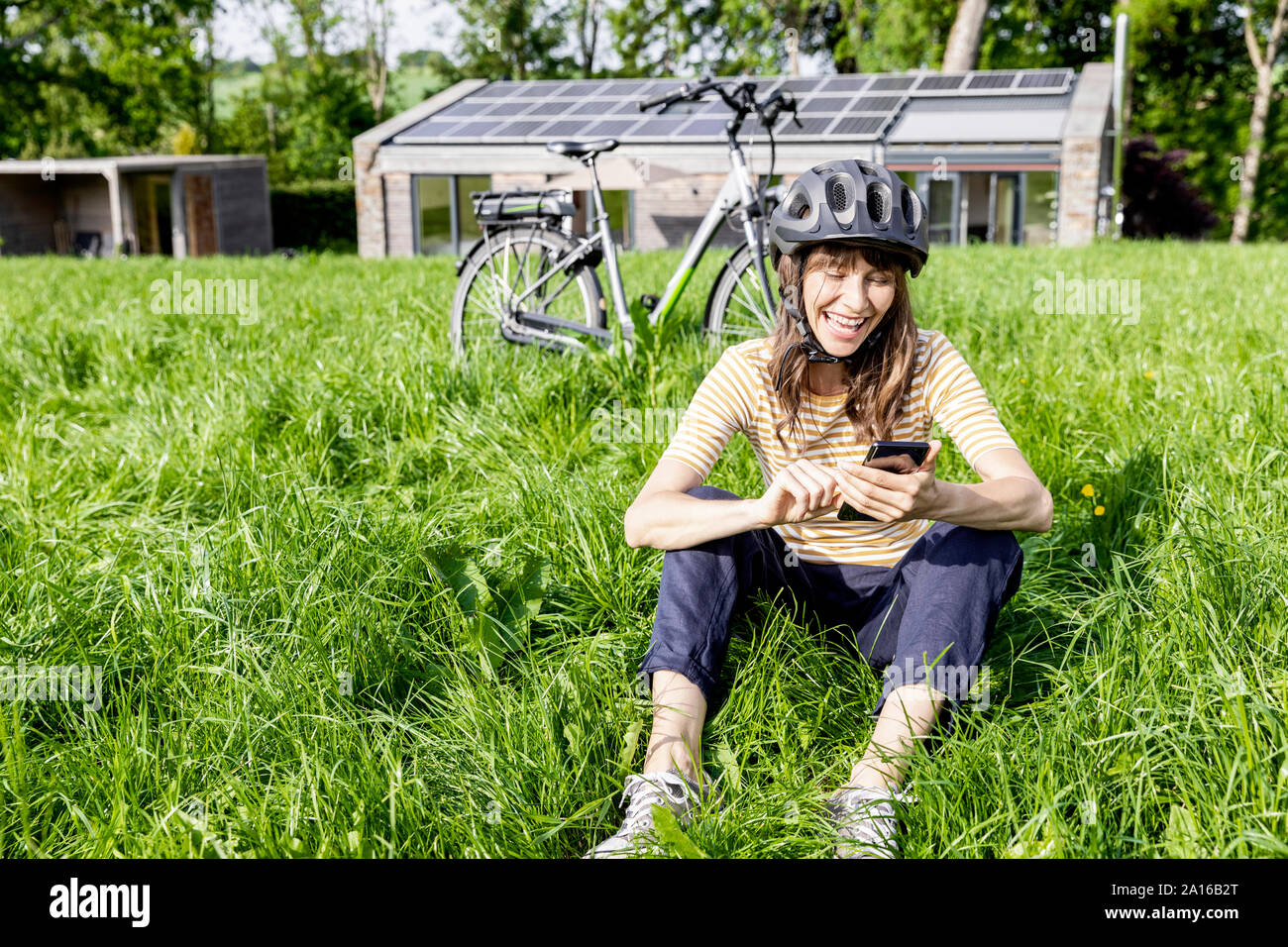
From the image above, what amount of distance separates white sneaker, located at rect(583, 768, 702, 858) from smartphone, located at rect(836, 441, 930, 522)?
2.21 feet

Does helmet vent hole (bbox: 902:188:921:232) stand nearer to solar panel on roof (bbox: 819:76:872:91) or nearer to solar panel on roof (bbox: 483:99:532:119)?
solar panel on roof (bbox: 819:76:872:91)

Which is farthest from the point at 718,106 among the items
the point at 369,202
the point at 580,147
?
the point at 580,147

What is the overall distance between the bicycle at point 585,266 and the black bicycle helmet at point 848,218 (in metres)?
1.91

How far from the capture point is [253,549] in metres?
2.76

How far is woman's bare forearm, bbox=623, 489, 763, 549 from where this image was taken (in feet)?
7.18

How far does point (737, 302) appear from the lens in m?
4.88

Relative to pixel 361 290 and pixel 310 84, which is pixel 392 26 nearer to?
pixel 310 84

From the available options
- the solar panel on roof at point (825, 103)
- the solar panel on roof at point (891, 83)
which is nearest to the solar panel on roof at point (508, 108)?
the solar panel on roof at point (825, 103)

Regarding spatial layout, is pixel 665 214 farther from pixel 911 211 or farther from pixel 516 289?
pixel 911 211

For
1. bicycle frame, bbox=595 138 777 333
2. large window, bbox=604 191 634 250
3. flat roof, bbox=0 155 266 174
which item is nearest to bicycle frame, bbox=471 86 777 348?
bicycle frame, bbox=595 138 777 333

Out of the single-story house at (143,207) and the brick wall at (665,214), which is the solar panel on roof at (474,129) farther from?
the single-story house at (143,207)

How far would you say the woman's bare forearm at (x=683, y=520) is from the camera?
2.19m

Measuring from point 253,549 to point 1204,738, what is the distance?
6.88 feet

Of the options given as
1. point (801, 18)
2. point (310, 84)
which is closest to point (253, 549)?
point (801, 18)
